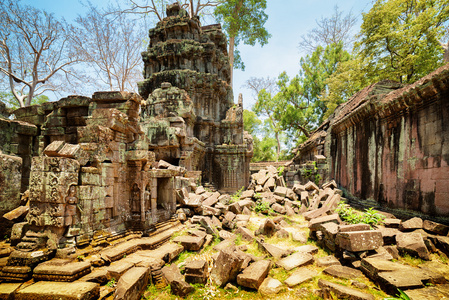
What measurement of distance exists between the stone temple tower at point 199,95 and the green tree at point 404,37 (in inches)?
359

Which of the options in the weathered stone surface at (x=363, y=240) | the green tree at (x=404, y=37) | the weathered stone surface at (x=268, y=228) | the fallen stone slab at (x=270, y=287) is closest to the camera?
the fallen stone slab at (x=270, y=287)

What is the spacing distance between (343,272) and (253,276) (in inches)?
60.9

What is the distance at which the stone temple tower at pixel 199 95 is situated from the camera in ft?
43.9

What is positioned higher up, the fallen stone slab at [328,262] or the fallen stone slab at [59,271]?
the fallen stone slab at [59,271]

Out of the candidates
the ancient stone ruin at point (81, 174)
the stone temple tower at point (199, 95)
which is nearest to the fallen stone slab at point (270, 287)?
the ancient stone ruin at point (81, 174)

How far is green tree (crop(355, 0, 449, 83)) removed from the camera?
10.8 metres

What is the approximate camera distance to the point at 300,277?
345 cm

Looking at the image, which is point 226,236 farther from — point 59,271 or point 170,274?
point 59,271

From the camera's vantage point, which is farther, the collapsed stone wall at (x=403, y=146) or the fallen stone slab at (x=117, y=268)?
the collapsed stone wall at (x=403, y=146)

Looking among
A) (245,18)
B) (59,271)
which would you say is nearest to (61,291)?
(59,271)

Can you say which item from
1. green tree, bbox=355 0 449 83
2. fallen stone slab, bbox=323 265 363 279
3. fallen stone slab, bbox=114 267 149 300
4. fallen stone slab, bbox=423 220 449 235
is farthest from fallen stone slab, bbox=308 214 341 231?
green tree, bbox=355 0 449 83

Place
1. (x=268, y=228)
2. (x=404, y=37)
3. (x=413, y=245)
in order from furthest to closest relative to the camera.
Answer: (x=404, y=37) < (x=268, y=228) < (x=413, y=245)

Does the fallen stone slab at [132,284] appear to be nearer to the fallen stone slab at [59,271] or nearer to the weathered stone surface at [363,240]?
the fallen stone slab at [59,271]

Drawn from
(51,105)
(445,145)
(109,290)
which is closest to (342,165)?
(445,145)
